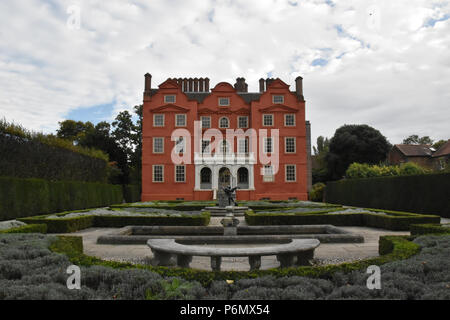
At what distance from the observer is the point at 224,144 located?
32.0 meters

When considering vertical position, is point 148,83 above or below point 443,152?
above

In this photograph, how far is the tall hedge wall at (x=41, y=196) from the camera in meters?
13.9

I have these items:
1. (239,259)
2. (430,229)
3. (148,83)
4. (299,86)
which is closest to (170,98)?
(148,83)

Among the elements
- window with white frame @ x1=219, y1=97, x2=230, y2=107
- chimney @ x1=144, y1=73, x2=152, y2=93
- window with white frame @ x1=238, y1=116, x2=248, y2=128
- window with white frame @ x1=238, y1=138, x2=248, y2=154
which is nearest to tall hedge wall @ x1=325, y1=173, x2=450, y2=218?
window with white frame @ x1=238, y1=138, x2=248, y2=154

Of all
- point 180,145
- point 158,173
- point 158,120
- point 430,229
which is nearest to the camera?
point 430,229

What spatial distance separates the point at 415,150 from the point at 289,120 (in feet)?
81.3

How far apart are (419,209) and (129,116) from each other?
111 ft

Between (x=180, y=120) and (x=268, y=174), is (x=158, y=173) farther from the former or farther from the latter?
(x=268, y=174)

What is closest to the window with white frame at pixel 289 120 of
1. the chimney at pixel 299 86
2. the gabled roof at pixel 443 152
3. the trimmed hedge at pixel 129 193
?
the chimney at pixel 299 86

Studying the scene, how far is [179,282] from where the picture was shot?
378cm

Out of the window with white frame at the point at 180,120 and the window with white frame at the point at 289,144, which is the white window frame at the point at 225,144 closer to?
the window with white frame at the point at 180,120

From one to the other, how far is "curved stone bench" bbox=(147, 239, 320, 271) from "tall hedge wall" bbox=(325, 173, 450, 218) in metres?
12.4
